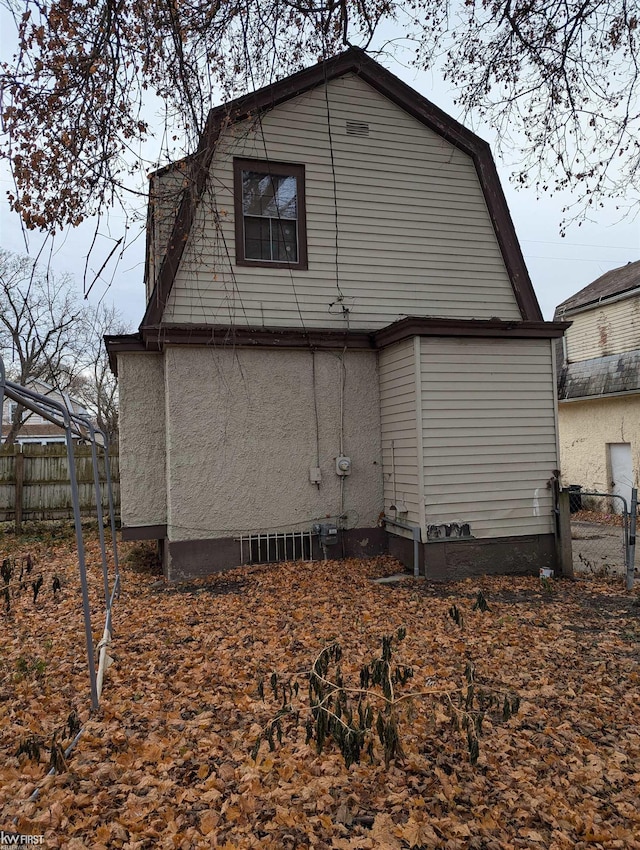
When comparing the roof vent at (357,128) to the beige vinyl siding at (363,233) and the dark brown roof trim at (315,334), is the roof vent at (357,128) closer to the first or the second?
the beige vinyl siding at (363,233)

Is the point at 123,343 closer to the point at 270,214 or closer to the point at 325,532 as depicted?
the point at 270,214

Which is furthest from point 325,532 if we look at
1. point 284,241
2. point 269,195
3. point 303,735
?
point 269,195

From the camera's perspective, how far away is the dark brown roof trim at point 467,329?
26.2ft

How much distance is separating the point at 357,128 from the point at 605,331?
10452 mm

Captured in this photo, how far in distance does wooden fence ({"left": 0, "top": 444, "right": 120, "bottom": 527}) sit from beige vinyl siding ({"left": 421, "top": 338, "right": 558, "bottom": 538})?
8507mm

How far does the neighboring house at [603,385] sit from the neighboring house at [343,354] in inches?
287

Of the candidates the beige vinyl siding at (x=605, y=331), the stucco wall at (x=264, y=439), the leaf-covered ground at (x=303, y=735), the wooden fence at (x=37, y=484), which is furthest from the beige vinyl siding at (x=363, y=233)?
the beige vinyl siding at (x=605, y=331)

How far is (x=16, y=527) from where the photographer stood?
1288cm

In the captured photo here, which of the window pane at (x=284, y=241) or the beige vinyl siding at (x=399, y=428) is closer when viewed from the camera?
the beige vinyl siding at (x=399, y=428)

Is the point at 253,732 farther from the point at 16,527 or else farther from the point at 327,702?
the point at 16,527

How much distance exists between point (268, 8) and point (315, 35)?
812mm

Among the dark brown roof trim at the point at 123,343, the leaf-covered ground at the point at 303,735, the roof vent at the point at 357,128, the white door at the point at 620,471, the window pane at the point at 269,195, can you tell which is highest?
the roof vent at the point at 357,128

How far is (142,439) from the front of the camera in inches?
341

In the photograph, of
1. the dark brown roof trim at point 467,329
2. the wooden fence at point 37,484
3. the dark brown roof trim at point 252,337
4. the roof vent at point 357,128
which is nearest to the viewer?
the dark brown roof trim at point 467,329
